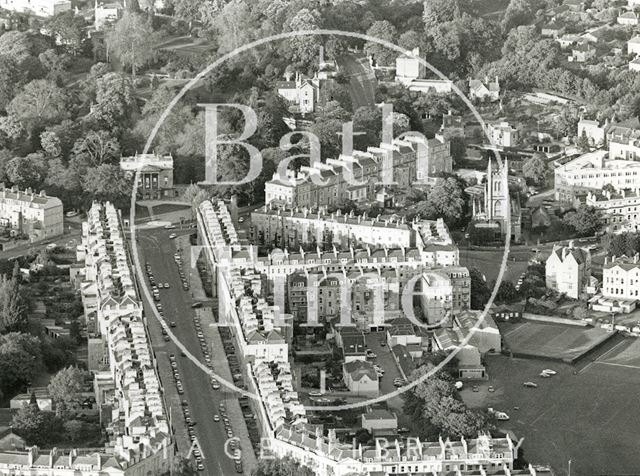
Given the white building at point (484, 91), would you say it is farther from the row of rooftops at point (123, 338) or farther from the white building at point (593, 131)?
the row of rooftops at point (123, 338)

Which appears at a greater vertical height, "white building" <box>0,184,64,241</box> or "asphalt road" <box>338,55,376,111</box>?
"asphalt road" <box>338,55,376,111</box>

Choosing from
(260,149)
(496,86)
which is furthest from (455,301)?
(496,86)

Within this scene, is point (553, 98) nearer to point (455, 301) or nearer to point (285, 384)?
point (455, 301)

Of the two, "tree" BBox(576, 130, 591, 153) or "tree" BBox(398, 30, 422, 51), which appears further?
"tree" BBox(398, 30, 422, 51)

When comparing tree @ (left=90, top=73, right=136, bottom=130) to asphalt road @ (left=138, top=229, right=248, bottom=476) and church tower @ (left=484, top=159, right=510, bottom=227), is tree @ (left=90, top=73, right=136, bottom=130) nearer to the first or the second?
asphalt road @ (left=138, top=229, right=248, bottom=476)

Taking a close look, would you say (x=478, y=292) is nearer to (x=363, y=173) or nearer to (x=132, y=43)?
(x=363, y=173)

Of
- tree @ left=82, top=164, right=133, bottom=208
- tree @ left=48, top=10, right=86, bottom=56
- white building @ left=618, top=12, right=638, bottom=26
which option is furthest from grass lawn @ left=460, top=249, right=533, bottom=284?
white building @ left=618, top=12, right=638, bottom=26
